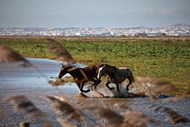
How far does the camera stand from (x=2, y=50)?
385 centimetres

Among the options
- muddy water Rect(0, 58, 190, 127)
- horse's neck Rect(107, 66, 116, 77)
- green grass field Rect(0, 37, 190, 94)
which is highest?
horse's neck Rect(107, 66, 116, 77)

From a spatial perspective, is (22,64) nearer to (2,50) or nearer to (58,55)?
(2,50)

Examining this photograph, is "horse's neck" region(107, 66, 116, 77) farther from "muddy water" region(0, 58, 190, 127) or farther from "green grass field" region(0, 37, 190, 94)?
"green grass field" region(0, 37, 190, 94)

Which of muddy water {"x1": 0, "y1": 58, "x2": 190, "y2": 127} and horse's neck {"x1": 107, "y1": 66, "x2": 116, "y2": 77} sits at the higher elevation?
horse's neck {"x1": 107, "y1": 66, "x2": 116, "y2": 77}

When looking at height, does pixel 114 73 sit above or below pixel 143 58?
above

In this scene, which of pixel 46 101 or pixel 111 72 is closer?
pixel 46 101

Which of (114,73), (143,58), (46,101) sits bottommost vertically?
(143,58)

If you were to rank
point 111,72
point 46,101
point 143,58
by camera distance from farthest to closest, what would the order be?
1. point 143,58
2. point 111,72
3. point 46,101

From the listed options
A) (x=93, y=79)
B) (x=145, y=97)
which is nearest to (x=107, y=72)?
(x=93, y=79)

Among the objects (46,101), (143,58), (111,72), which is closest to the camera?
(46,101)

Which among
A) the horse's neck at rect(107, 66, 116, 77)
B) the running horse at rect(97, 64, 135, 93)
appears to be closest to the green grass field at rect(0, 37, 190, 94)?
the running horse at rect(97, 64, 135, 93)

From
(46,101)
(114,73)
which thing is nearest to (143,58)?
(114,73)

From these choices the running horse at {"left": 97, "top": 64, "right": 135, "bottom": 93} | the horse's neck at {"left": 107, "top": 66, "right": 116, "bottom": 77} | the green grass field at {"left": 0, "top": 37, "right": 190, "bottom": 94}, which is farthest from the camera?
the green grass field at {"left": 0, "top": 37, "right": 190, "bottom": 94}

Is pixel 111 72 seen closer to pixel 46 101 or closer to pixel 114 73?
pixel 114 73
